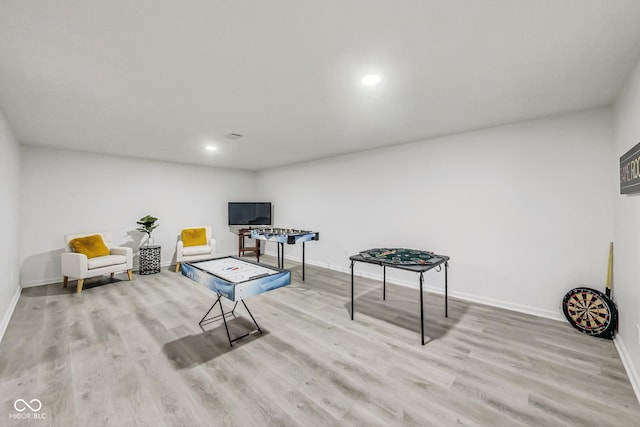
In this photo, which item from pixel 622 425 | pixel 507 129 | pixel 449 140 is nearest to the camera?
pixel 622 425

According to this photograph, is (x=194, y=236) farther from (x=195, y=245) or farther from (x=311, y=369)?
(x=311, y=369)

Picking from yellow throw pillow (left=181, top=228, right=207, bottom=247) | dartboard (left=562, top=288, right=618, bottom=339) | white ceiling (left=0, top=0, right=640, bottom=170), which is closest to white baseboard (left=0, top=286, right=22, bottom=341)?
white ceiling (left=0, top=0, right=640, bottom=170)

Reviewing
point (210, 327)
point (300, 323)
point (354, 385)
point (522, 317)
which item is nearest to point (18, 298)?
point (210, 327)

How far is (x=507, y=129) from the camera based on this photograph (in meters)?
3.49

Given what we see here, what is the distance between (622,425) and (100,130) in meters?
6.00

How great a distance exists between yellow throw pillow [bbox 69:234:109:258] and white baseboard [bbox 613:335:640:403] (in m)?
6.95

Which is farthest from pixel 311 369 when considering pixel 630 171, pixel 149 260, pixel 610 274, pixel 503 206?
pixel 149 260

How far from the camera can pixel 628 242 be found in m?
2.26

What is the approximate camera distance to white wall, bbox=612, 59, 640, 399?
202 centimetres

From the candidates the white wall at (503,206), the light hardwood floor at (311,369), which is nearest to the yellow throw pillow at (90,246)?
the light hardwood floor at (311,369)

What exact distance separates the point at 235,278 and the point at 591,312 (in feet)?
12.2

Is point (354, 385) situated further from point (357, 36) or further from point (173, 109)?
point (173, 109)

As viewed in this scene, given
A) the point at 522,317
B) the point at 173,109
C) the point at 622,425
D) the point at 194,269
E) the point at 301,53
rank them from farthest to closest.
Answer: the point at 522,317
the point at 173,109
the point at 194,269
the point at 301,53
the point at 622,425
